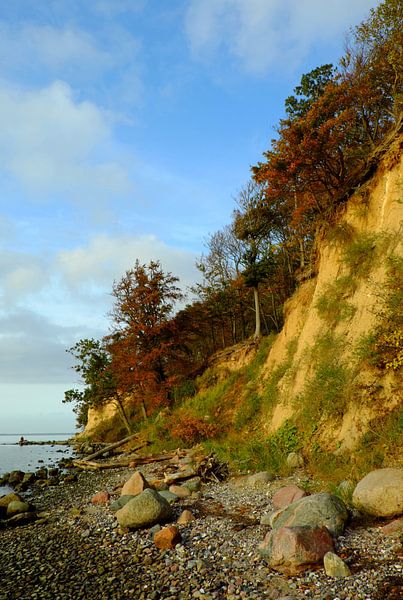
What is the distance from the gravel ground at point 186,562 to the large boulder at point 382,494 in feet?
1.29

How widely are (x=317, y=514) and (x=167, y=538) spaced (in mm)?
2980

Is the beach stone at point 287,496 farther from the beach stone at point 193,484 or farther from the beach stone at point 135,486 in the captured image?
the beach stone at point 135,486

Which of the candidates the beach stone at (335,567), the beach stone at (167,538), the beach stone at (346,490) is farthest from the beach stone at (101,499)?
the beach stone at (335,567)

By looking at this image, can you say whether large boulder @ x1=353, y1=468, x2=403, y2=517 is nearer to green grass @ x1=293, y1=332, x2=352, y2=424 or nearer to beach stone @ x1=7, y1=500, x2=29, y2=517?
green grass @ x1=293, y1=332, x2=352, y2=424

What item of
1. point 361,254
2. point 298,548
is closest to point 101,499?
point 298,548

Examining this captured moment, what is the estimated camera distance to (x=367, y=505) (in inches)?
316

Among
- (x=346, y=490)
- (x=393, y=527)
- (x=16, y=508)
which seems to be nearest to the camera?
(x=393, y=527)

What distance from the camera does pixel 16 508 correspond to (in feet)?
41.6

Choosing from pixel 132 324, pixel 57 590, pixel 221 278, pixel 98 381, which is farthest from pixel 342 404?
pixel 221 278

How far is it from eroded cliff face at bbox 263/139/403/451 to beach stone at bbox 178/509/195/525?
4.48 m

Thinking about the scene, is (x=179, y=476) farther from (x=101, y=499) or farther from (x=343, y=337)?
(x=343, y=337)

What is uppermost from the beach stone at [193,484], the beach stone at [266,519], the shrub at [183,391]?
the shrub at [183,391]

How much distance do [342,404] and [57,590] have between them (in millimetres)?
8489

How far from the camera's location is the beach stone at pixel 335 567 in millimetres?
6168
